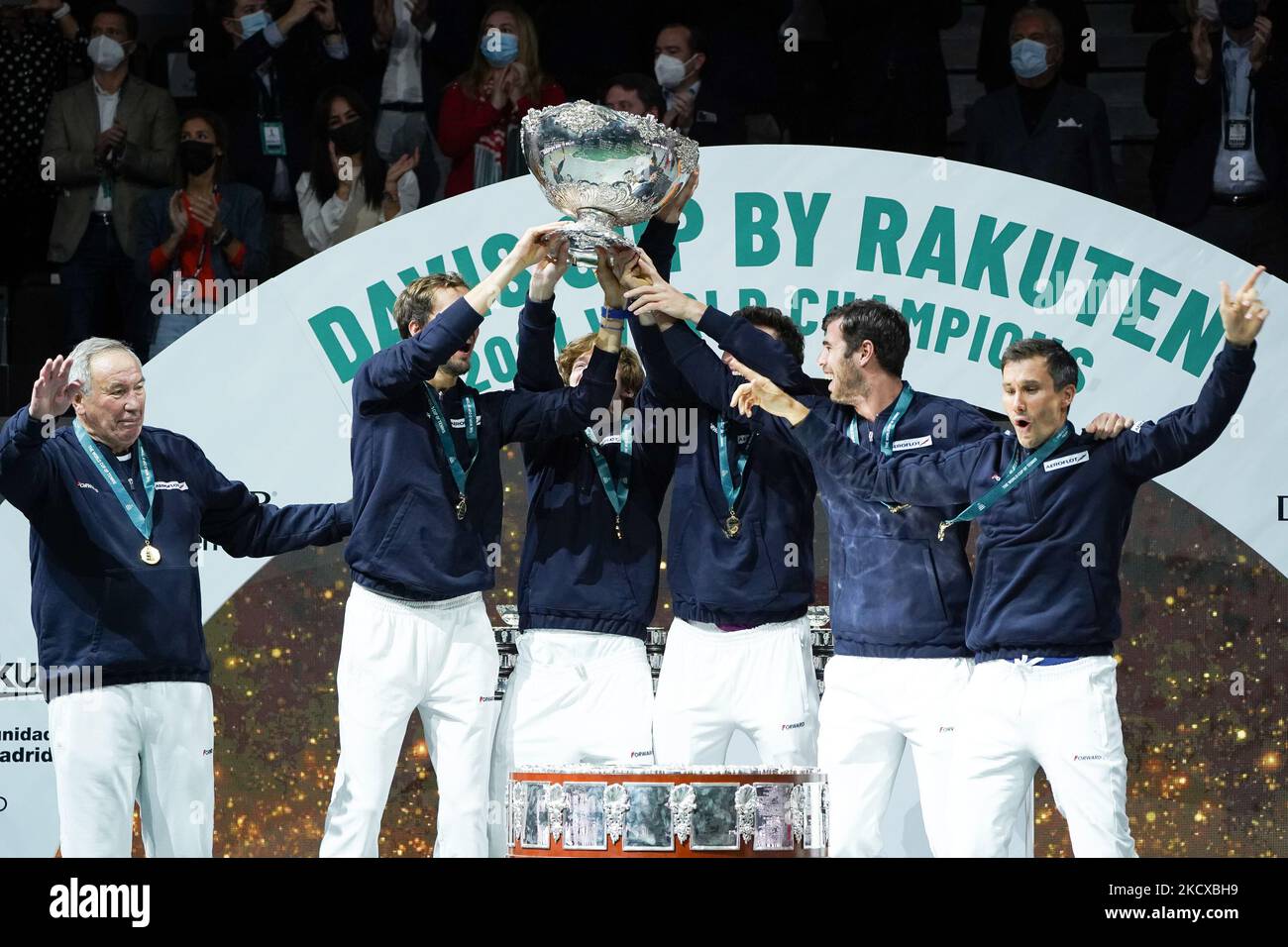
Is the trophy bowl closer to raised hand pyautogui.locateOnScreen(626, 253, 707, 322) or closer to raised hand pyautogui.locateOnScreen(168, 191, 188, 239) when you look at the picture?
raised hand pyautogui.locateOnScreen(626, 253, 707, 322)

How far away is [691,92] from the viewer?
678 cm

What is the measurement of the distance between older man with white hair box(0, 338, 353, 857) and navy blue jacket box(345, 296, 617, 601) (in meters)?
0.53

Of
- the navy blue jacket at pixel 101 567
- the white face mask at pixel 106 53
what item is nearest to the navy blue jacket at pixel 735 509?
the navy blue jacket at pixel 101 567

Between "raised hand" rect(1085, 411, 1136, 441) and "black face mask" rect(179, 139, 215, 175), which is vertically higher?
"black face mask" rect(179, 139, 215, 175)

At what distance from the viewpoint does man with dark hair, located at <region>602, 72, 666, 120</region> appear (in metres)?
6.49

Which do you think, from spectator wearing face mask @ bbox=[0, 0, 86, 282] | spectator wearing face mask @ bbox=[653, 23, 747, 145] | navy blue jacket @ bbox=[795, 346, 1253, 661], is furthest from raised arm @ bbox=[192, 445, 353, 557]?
spectator wearing face mask @ bbox=[0, 0, 86, 282]

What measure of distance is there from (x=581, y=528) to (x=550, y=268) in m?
0.76

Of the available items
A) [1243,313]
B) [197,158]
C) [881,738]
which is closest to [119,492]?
[197,158]

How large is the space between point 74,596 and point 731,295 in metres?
2.42

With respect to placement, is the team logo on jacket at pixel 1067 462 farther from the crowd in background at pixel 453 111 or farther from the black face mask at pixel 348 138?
the black face mask at pixel 348 138

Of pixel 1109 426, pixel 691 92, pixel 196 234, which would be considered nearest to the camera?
pixel 1109 426

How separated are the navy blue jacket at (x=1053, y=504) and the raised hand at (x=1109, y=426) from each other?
0.02 m

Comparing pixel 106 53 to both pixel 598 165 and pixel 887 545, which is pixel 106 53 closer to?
pixel 598 165

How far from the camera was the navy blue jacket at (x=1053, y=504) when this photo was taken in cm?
480
